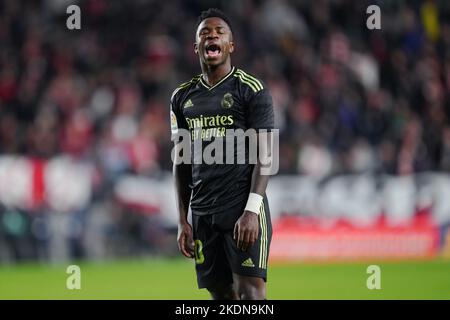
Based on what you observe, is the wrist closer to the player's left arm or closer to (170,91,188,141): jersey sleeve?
the player's left arm

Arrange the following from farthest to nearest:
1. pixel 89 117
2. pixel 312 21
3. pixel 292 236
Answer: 1. pixel 312 21
2. pixel 89 117
3. pixel 292 236

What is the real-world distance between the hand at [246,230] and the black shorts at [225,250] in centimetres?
8

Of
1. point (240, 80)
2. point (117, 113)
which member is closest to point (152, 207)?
point (117, 113)

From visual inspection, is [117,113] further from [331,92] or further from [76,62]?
[331,92]

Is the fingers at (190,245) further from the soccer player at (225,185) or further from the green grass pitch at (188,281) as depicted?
the green grass pitch at (188,281)

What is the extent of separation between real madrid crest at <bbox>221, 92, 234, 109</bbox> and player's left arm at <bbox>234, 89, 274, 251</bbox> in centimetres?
13

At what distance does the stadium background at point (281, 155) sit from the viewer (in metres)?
13.3

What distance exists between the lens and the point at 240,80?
6.12 m

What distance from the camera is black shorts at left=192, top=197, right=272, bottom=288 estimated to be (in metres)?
5.91

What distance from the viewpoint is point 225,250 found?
6.05m

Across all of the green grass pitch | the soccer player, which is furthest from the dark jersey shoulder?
the green grass pitch

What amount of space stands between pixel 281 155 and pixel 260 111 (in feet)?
27.1

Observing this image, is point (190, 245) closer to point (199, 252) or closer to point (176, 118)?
point (199, 252)

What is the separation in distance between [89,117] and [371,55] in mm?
4915
